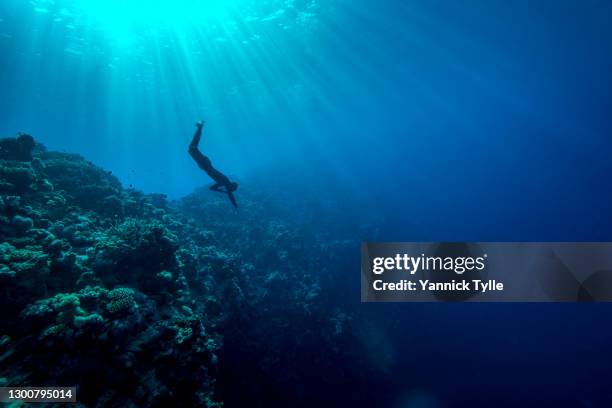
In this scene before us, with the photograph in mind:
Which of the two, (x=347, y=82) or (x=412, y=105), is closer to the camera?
(x=347, y=82)

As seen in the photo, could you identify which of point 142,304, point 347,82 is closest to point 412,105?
point 347,82

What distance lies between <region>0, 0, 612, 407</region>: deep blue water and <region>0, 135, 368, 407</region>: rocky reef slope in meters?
5.86

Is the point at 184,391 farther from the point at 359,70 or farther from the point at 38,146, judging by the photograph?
the point at 359,70

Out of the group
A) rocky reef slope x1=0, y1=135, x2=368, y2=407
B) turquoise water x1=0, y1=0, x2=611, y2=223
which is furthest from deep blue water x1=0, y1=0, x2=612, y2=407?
rocky reef slope x1=0, y1=135, x2=368, y2=407

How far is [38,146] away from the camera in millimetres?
17516

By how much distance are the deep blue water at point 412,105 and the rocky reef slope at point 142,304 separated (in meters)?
5.86

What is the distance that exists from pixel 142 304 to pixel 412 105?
71389mm

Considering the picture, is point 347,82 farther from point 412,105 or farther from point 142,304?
point 142,304

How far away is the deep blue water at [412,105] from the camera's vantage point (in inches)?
931

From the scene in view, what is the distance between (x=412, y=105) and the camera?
67.2 m

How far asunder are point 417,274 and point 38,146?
875 inches

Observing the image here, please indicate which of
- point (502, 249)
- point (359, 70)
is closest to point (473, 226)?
point (359, 70)

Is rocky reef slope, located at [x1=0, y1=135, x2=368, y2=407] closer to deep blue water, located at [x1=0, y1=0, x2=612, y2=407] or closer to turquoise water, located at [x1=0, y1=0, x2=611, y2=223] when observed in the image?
deep blue water, located at [x1=0, y1=0, x2=612, y2=407]

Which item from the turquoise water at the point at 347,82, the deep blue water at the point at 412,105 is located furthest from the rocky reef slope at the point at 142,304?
the turquoise water at the point at 347,82
